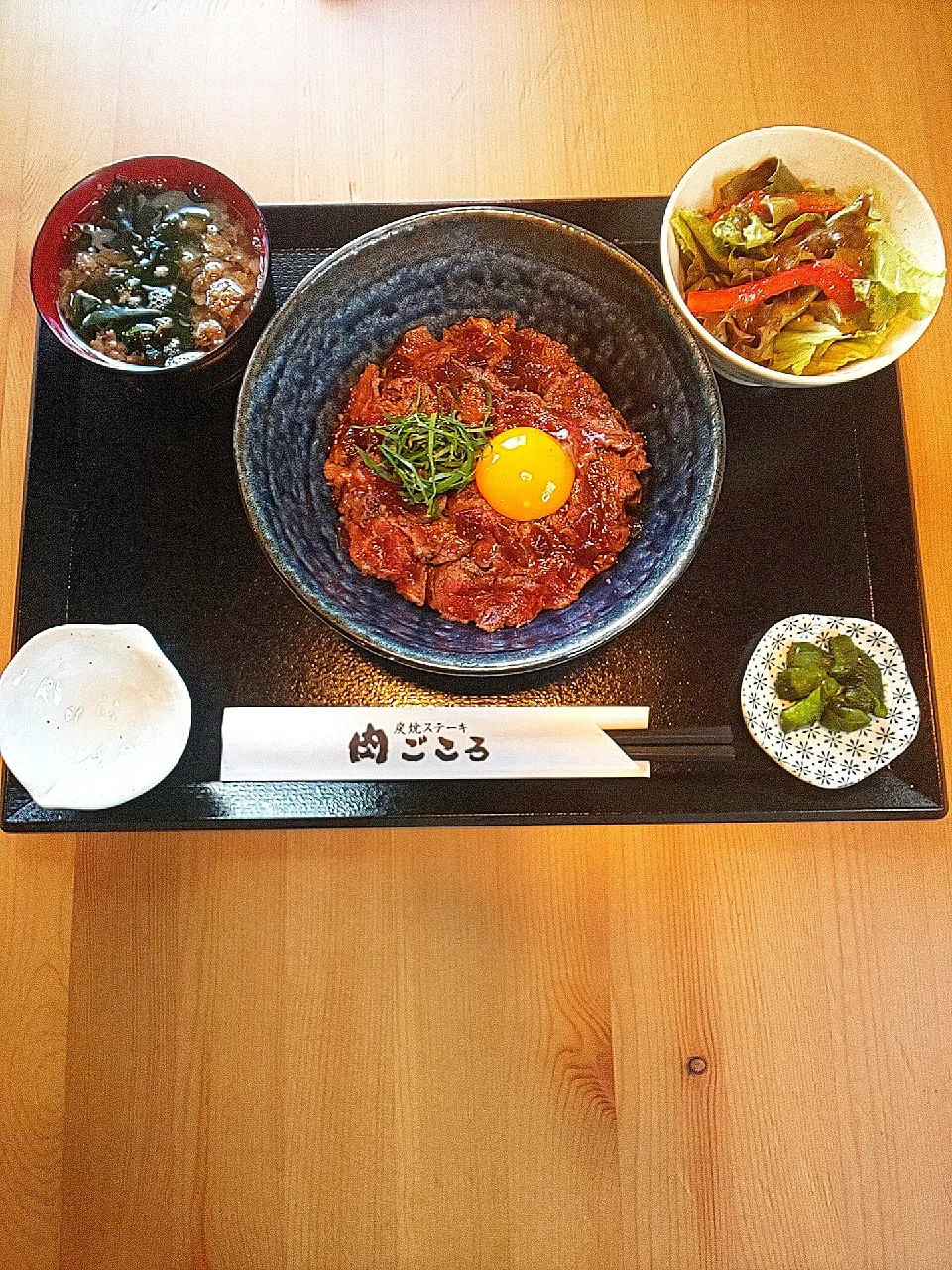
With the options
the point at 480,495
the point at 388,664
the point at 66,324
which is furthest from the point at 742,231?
the point at 66,324

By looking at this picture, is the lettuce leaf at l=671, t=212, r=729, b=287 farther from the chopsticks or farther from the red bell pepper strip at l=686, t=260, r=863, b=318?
the chopsticks

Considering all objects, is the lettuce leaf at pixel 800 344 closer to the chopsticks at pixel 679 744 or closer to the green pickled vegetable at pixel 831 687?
the green pickled vegetable at pixel 831 687

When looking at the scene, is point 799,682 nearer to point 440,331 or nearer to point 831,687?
point 831,687

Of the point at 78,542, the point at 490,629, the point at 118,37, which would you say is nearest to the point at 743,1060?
the point at 490,629

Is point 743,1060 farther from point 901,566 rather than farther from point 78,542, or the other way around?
point 78,542

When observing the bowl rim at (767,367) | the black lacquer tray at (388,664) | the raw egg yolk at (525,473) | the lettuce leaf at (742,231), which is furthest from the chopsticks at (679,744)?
the lettuce leaf at (742,231)

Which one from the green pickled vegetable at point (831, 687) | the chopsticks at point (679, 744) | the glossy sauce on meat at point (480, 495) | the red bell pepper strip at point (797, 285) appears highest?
the red bell pepper strip at point (797, 285)

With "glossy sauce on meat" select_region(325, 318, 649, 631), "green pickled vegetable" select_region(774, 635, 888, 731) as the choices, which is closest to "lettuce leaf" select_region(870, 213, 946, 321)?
"glossy sauce on meat" select_region(325, 318, 649, 631)
